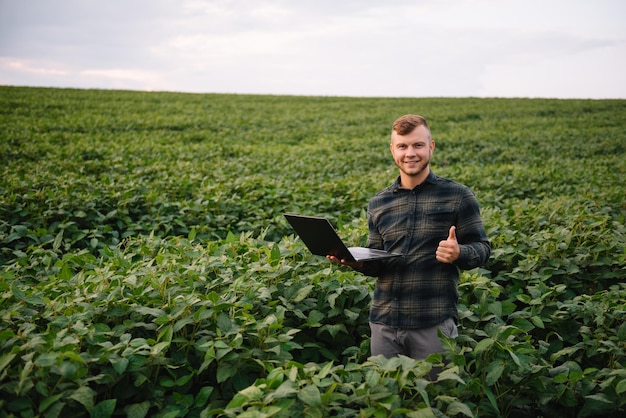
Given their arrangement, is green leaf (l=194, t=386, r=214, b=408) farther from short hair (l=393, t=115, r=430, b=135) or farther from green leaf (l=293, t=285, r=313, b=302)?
short hair (l=393, t=115, r=430, b=135)

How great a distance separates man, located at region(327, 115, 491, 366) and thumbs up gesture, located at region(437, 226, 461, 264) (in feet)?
0.59

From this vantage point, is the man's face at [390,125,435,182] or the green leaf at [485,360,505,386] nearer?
the green leaf at [485,360,505,386]

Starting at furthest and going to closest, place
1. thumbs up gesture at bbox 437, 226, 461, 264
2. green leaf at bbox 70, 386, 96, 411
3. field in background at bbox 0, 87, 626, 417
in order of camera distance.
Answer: thumbs up gesture at bbox 437, 226, 461, 264
field in background at bbox 0, 87, 626, 417
green leaf at bbox 70, 386, 96, 411

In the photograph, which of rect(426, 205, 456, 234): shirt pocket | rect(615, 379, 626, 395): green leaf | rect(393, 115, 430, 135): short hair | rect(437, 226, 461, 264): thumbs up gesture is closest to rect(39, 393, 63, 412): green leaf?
rect(437, 226, 461, 264): thumbs up gesture

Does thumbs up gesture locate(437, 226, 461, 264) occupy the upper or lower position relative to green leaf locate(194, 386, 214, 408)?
upper

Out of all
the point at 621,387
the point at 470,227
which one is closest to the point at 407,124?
the point at 470,227

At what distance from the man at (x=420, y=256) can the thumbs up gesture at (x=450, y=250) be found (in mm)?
180

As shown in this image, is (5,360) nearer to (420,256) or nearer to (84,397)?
(84,397)

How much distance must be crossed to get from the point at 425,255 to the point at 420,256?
28 millimetres

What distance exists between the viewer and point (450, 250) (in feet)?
7.72

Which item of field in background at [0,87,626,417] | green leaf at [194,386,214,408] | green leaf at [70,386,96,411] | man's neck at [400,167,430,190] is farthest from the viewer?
man's neck at [400,167,430,190]

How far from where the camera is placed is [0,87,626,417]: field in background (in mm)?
2102

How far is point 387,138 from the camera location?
54.7 feet

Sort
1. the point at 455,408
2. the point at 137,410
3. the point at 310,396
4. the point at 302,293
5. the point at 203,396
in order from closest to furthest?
the point at 310,396, the point at 455,408, the point at 137,410, the point at 203,396, the point at 302,293
